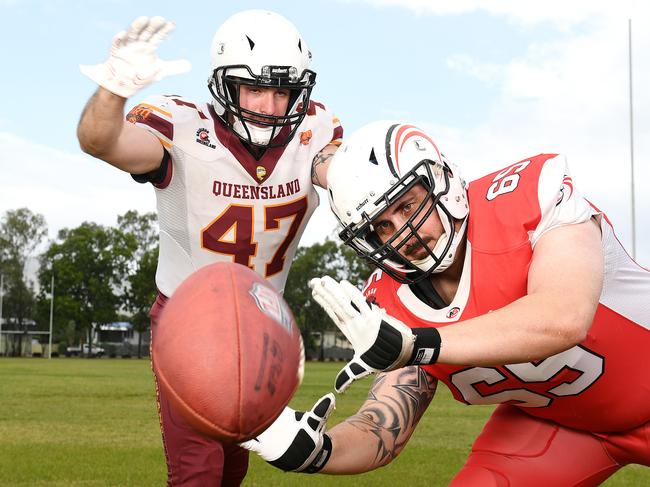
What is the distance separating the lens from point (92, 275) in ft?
200

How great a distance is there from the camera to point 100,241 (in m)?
61.9

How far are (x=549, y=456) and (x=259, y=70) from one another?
223 centimetres

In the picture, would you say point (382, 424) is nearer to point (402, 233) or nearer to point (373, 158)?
point (402, 233)

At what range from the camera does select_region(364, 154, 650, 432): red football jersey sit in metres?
3.21

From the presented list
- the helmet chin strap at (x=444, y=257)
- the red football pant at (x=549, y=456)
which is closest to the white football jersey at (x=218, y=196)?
the helmet chin strap at (x=444, y=257)

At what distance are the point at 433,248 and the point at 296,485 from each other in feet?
12.2


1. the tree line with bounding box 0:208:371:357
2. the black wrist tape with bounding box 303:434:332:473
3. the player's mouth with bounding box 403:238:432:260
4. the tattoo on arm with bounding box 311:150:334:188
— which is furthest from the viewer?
the tree line with bounding box 0:208:371:357

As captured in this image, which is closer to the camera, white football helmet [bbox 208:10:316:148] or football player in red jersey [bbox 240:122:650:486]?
football player in red jersey [bbox 240:122:650:486]

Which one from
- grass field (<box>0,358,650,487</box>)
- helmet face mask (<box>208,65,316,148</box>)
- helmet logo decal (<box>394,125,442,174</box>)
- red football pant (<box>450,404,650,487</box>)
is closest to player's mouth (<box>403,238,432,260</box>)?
helmet logo decal (<box>394,125,442,174</box>)

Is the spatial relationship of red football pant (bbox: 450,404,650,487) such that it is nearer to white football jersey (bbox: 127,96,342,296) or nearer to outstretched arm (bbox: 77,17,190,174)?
white football jersey (bbox: 127,96,342,296)

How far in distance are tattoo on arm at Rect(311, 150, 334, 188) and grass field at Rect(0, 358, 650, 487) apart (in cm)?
297

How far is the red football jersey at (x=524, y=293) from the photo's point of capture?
3.21 meters

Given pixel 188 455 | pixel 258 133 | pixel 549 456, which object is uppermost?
pixel 258 133

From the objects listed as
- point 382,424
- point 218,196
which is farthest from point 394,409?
point 218,196
